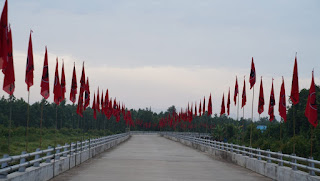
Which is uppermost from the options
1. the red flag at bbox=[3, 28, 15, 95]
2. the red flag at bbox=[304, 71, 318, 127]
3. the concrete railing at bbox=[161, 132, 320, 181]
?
the red flag at bbox=[3, 28, 15, 95]

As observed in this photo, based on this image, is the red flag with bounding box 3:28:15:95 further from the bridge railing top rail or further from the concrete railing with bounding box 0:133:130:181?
the bridge railing top rail

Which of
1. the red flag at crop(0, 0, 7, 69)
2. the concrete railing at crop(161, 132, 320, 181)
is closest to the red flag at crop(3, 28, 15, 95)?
the red flag at crop(0, 0, 7, 69)

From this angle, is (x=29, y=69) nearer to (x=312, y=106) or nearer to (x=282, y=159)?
(x=282, y=159)

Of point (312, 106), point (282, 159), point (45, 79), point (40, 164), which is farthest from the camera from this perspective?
point (45, 79)

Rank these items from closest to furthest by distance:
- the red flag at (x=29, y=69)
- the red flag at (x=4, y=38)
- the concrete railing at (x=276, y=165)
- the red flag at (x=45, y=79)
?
1. the red flag at (x=4, y=38)
2. the concrete railing at (x=276, y=165)
3. the red flag at (x=29, y=69)
4. the red flag at (x=45, y=79)

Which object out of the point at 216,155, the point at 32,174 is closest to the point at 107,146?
the point at 216,155

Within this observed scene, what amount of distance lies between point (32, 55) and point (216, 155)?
19852mm

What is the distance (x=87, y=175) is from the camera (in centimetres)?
2100

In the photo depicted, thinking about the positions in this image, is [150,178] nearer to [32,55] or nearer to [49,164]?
[49,164]

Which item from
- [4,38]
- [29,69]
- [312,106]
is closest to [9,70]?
[4,38]

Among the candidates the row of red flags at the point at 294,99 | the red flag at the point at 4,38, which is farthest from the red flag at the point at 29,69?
the row of red flags at the point at 294,99

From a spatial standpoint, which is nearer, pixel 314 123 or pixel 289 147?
pixel 314 123

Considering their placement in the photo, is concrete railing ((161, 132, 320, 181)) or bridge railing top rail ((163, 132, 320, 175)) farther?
concrete railing ((161, 132, 320, 181))

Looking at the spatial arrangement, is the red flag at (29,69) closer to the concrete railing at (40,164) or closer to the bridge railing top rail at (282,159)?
the concrete railing at (40,164)
